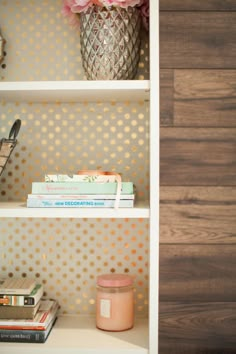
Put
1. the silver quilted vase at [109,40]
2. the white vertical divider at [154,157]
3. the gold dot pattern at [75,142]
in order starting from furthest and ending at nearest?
1. the gold dot pattern at [75,142]
2. the silver quilted vase at [109,40]
3. the white vertical divider at [154,157]

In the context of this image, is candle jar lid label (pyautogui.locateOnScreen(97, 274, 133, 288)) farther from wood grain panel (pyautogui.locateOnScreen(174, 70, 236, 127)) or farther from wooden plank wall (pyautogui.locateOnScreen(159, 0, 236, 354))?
wood grain panel (pyautogui.locateOnScreen(174, 70, 236, 127))

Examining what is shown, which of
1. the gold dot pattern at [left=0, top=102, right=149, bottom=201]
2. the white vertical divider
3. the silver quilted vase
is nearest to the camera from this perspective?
the white vertical divider

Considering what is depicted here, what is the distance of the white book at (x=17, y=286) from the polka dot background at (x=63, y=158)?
0.10m

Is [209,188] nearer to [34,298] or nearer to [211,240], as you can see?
[211,240]

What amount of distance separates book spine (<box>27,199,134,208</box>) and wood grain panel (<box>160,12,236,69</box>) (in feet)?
1.50

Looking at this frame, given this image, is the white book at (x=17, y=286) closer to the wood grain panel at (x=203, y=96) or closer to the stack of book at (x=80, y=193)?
the stack of book at (x=80, y=193)

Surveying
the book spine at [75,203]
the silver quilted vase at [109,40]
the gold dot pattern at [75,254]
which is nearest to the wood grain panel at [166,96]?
the silver quilted vase at [109,40]

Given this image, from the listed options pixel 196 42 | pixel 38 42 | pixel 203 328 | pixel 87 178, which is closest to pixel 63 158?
pixel 87 178

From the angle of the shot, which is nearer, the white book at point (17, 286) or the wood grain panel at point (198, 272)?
the wood grain panel at point (198, 272)

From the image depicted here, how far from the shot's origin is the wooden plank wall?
1506 millimetres

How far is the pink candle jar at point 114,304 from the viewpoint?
168 cm

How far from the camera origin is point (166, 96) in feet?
4.95

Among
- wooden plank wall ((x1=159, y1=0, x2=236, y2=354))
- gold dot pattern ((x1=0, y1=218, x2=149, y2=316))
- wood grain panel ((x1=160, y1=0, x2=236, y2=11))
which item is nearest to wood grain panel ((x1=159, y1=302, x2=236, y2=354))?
wooden plank wall ((x1=159, y1=0, x2=236, y2=354))

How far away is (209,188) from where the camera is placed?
4.95 ft
